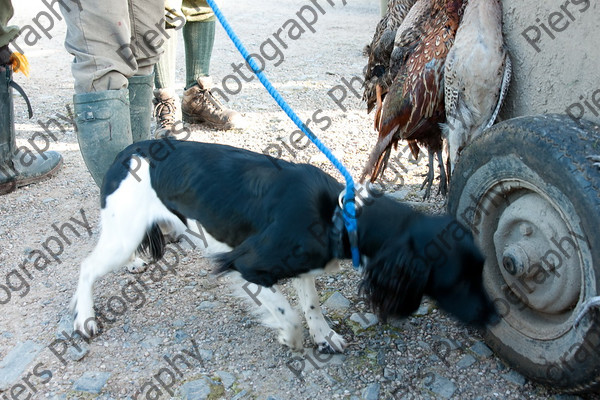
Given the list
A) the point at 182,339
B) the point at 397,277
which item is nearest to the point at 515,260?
the point at 397,277

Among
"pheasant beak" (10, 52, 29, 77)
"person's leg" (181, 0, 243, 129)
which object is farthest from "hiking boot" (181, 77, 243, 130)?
"pheasant beak" (10, 52, 29, 77)

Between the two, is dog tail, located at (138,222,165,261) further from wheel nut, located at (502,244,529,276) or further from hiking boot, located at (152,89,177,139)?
hiking boot, located at (152,89,177,139)

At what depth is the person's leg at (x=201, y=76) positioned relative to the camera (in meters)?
4.86

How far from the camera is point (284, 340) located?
2.47 meters

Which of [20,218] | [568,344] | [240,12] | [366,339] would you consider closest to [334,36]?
[240,12]

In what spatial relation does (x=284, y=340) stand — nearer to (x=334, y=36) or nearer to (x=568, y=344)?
(x=568, y=344)

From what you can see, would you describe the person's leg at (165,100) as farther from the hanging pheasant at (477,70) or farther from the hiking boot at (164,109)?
the hanging pheasant at (477,70)

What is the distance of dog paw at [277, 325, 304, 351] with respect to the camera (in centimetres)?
243

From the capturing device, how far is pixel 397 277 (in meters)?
2.01

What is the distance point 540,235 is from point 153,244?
5.92 feet

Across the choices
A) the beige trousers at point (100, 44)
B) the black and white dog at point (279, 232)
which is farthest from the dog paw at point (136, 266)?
the beige trousers at point (100, 44)

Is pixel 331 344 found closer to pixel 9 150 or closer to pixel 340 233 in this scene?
pixel 340 233

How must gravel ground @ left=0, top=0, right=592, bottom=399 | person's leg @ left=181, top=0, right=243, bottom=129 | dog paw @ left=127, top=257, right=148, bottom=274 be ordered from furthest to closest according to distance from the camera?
person's leg @ left=181, top=0, right=243, bottom=129 < dog paw @ left=127, top=257, right=148, bottom=274 < gravel ground @ left=0, top=0, right=592, bottom=399

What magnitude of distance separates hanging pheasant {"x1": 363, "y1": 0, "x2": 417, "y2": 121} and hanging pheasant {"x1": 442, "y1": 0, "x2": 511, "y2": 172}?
0.87m
